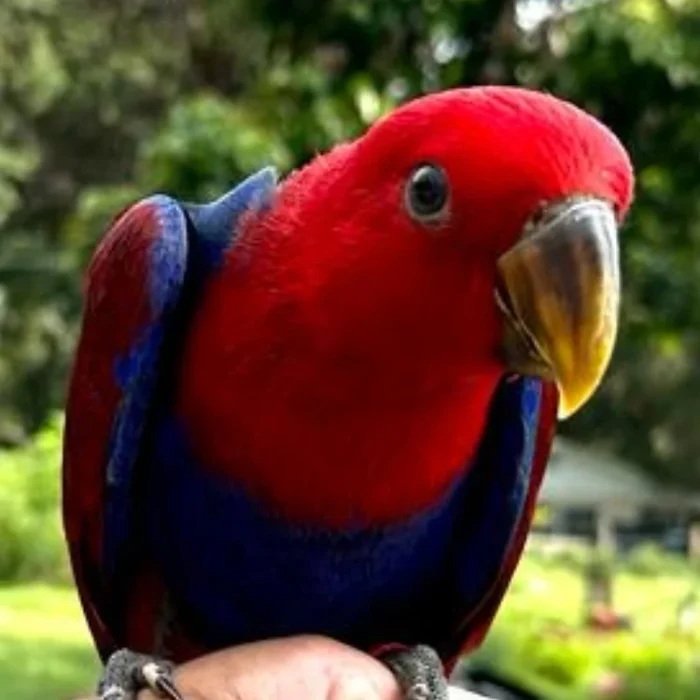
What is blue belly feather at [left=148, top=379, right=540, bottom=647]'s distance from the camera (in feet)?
7.04

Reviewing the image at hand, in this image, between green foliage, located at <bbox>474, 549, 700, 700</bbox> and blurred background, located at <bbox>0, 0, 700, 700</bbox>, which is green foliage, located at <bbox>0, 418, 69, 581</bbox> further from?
green foliage, located at <bbox>474, 549, 700, 700</bbox>

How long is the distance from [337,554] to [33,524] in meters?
9.43

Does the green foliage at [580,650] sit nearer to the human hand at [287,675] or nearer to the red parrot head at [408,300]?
the red parrot head at [408,300]

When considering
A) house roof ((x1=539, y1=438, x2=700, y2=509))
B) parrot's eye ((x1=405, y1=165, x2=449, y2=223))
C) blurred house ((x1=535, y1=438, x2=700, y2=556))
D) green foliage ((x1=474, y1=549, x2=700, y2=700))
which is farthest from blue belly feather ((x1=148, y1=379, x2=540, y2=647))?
house roof ((x1=539, y1=438, x2=700, y2=509))

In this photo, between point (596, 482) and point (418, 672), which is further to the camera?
point (596, 482)

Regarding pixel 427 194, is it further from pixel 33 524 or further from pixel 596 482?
pixel 596 482

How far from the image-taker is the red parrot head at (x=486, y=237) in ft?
5.55

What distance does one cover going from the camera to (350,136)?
489 centimetres

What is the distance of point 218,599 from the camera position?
87.9 inches

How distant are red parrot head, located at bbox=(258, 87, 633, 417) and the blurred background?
2.87 m

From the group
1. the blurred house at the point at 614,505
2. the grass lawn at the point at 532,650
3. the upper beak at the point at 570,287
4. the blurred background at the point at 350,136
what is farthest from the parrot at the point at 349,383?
the blurred house at the point at 614,505

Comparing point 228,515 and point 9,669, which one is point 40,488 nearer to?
point 9,669

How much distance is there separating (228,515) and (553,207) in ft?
2.19

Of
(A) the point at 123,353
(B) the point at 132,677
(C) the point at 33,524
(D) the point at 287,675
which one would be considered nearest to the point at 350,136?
(A) the point at 123,353
